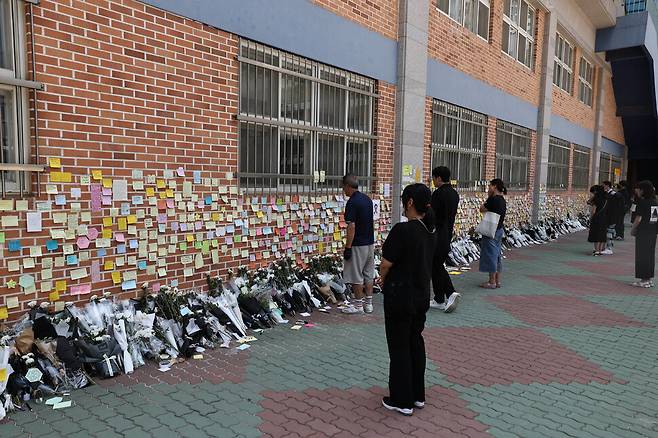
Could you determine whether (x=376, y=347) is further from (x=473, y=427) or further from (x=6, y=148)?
(x=6, y=148)

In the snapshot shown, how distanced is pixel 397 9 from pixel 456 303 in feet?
16.9

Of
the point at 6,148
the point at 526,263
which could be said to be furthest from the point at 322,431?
the point at 526,263

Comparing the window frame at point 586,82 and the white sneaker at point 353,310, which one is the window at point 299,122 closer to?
the white sneaker at point 353,310

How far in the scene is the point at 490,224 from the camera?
7836 millimetres

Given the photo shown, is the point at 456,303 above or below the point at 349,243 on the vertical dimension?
below

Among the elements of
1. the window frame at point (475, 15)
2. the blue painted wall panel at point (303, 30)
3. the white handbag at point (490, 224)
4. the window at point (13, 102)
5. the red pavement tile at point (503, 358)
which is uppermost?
the window frame at point (475, 15)

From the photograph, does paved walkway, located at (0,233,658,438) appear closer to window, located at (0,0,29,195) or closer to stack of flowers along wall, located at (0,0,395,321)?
stack of flowers along wall, located at (0,0,395,321)

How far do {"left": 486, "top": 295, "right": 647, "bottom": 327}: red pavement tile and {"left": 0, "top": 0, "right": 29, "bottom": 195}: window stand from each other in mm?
5776

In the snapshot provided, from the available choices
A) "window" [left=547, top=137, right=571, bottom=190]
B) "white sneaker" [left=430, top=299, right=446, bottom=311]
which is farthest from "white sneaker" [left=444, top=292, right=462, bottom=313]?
"window" [left=547, top=137, right=571, bottom=190]

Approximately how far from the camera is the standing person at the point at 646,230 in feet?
27.0

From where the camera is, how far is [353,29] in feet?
24.4

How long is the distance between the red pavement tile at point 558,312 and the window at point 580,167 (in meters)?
14.4

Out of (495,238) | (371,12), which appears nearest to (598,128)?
(495,238)

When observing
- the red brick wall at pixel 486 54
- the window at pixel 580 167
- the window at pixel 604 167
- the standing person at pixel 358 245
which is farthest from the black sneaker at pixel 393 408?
the window at pixel 604 167
